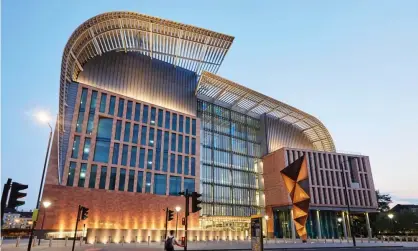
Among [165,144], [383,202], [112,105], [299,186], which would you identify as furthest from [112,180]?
[383,202]

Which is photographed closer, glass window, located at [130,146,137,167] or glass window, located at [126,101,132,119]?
glass window, located at [130,146,137,167]

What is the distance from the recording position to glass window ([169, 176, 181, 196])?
48.0 meters

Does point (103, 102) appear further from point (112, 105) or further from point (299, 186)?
point (299, 186)

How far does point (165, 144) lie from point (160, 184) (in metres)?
6.95

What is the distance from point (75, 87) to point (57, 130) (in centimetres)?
705

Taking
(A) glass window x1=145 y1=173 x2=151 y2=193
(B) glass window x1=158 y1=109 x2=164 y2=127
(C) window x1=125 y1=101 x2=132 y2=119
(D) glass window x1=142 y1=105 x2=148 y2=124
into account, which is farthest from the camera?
(B) glass window x1=158 y1=109 x2=164 y2=127

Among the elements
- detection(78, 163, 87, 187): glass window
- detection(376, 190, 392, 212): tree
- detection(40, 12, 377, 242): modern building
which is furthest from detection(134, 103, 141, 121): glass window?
detection(376, 190, 392, 212): tree

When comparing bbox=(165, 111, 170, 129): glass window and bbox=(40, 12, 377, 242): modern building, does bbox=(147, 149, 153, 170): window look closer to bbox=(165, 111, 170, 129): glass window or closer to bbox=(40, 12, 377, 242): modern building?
bbox=(40, 12, 377, 242): modern building

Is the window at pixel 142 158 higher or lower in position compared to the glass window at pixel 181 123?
lower

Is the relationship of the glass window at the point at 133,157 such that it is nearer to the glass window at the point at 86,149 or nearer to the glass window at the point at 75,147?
the glass window at the point at 86,149

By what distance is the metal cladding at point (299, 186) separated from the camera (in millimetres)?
28442

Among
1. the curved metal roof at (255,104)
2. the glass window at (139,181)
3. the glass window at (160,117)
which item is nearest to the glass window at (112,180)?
the glass window at (139,181)

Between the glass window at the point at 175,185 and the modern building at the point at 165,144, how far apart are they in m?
0.17

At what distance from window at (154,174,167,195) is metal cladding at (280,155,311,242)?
23222 millimetres
